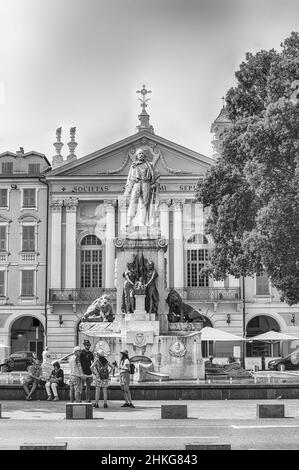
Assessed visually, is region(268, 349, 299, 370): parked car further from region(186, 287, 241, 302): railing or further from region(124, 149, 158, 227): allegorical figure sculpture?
region(124, 149, 158, 227): allegorical figure sculpture

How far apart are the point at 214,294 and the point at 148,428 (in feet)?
140

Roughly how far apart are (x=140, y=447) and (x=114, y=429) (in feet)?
8.71

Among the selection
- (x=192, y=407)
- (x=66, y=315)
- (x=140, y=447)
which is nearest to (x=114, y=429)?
(x=140, y=447)

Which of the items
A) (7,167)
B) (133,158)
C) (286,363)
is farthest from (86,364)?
(7,167)

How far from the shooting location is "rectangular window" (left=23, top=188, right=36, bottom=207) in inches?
2344

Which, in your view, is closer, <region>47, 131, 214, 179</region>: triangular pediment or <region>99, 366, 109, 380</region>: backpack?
<region>99, 366, 109, 380</region>: backpack

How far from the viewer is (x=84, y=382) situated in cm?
1986

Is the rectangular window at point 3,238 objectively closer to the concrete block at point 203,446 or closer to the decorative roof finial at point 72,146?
the decorative roof finial at point 72,146

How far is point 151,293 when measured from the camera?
25781 millimetres

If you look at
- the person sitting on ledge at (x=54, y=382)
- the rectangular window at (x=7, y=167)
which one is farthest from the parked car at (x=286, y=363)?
the person sitting on ledge at (x=54, y=382)

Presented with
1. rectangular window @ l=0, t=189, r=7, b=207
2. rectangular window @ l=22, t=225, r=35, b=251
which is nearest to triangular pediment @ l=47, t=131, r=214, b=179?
rectangular window @ l=0, t=189, r=7, b=207

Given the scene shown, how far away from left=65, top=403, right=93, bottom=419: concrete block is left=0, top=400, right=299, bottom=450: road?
0.20 meters

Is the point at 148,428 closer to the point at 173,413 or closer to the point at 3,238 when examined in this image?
the point at 173,413
